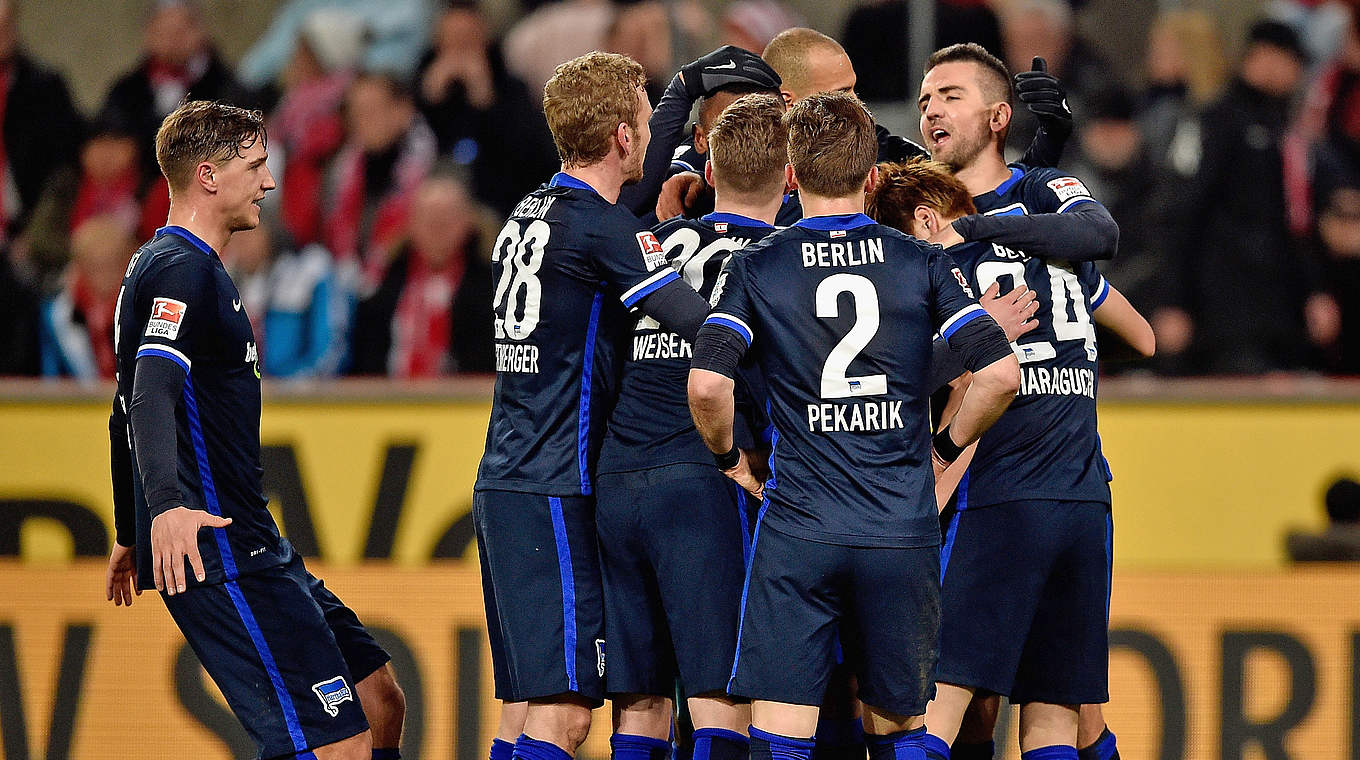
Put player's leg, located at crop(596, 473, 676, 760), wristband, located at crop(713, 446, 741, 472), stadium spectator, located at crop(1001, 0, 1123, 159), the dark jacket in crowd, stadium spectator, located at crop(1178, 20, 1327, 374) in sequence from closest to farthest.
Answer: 1. wristband, located at crop(713, 446, 741, 472)
2. player's leg, located at crop(596, 473, 676, 760)
3. stadium spectator, located at crop(1178, 20, 1327, 374)
4. stadium spectator, located at crop(1001, 0, 1123, 159)
5. the dark jacket in crowd

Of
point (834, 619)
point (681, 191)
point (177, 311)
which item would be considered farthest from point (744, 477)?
point (177, 311)

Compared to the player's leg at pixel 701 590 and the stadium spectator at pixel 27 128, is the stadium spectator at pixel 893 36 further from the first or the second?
the stadium spectator at pixel 27 128

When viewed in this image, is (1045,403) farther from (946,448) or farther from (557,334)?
(557,334)

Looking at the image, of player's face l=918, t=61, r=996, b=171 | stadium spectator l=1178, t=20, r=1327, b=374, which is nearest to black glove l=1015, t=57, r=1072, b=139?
player's face l=918, t=61, r=996, b=171

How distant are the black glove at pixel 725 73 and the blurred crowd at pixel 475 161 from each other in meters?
3.27

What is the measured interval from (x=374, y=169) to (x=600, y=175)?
5.01 meters

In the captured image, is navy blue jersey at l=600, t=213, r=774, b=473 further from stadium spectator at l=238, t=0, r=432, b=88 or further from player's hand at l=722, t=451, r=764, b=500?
stadium spectator at l=238, t=0, r=432, b=88

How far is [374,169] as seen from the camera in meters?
10.1

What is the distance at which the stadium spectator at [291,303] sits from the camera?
9.38m

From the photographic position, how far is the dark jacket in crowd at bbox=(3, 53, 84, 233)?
10172mm

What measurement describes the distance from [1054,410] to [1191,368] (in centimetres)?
396

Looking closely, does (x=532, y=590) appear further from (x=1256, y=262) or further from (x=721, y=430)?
(x=1256, y=262)

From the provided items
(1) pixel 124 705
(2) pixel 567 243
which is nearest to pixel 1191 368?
(2) pixel 567 243

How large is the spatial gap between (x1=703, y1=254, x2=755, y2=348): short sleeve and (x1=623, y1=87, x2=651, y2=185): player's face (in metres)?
0.71
